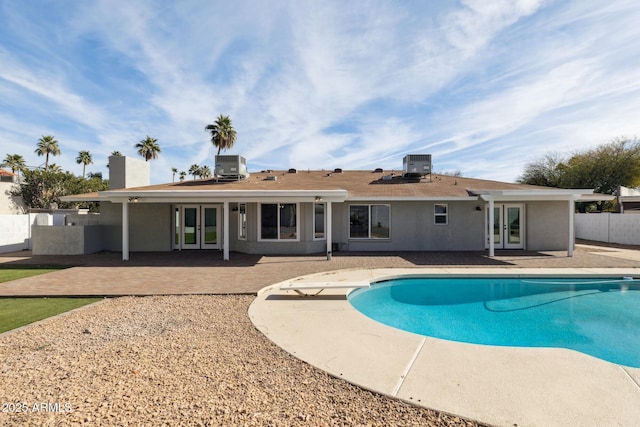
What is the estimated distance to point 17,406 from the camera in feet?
10.7

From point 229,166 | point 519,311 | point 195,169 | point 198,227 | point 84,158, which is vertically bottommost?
point 519,311

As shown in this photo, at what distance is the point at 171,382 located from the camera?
3711 millimetres

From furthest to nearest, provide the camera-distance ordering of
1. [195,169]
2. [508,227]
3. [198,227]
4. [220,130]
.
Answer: [195,169] < [220,130] < [198,227] < [508,227]

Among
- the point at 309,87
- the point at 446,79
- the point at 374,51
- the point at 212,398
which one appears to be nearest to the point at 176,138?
A: the point at 309,87

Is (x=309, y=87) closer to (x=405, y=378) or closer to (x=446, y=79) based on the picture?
(x=446, y=79)

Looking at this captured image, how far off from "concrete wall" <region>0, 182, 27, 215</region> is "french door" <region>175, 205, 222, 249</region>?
23.9m

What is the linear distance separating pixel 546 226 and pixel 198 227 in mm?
17576

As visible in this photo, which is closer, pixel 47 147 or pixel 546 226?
pixel 546 226

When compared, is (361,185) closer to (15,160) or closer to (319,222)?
(319,222)

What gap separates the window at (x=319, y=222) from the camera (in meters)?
15.0

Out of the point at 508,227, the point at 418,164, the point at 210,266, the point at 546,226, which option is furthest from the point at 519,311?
the point at 418,164

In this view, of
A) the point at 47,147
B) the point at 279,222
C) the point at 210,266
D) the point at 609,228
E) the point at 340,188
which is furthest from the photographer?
the point at 47,147

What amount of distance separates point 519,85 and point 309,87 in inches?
355

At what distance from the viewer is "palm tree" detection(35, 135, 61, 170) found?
4794 cm
